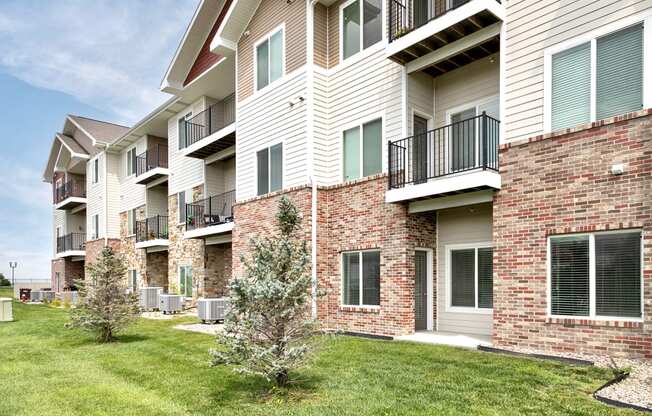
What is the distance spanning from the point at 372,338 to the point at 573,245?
17.2ft

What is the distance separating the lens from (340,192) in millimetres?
13781

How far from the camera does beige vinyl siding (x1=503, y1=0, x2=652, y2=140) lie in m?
9.04

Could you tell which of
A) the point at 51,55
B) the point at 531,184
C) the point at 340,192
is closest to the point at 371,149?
the point at 340,192

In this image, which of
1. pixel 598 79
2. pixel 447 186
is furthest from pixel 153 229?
pixel 598 79

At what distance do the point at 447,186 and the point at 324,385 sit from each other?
520 centimetres

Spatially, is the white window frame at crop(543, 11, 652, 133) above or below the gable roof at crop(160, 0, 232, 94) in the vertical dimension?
below

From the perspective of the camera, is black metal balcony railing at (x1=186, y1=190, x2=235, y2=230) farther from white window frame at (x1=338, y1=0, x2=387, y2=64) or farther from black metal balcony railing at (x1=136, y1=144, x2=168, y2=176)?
white window frame at (x1=338, y1=0, x2=387, y2=64)

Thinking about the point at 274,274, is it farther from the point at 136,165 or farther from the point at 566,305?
the point at 136,165

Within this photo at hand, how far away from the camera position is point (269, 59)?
16094 mm

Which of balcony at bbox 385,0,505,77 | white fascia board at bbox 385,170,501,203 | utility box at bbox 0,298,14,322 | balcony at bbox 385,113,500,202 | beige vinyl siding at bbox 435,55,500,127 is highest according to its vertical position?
balcony at bbox 385,0,505,77

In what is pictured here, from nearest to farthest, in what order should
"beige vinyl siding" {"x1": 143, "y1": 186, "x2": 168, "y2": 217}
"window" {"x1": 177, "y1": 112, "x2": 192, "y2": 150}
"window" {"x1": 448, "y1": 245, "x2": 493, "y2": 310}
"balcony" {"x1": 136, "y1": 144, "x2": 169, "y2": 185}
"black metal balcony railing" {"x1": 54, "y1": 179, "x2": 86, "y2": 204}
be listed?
"window" {"x1": 448, "y1": 245, "x2": 493, "y2": 310}, "window" {"x1": 177, "y1": 112, "x2": 192, "y2": 150}, "balcony" {"x1": 136, "y1": 144, "x2": 169, "y2": 185}, "beige vinyl siding" {"x1": 143, "y1": 186, "x2": 168, "y2": 217}, "black metal balcony railing" {"x1": 54, "y1": 179, "x2": 86, "y2": 204}

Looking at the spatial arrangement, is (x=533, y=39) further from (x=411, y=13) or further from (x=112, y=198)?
(x=112, y=198)

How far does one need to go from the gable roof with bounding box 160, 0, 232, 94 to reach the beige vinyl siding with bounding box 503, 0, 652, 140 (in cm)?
1238

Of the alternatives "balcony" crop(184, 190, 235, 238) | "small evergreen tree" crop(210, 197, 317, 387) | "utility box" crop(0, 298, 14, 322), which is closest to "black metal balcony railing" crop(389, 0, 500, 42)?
"small evergreen tree" crop(210, 197, 317, 387)
